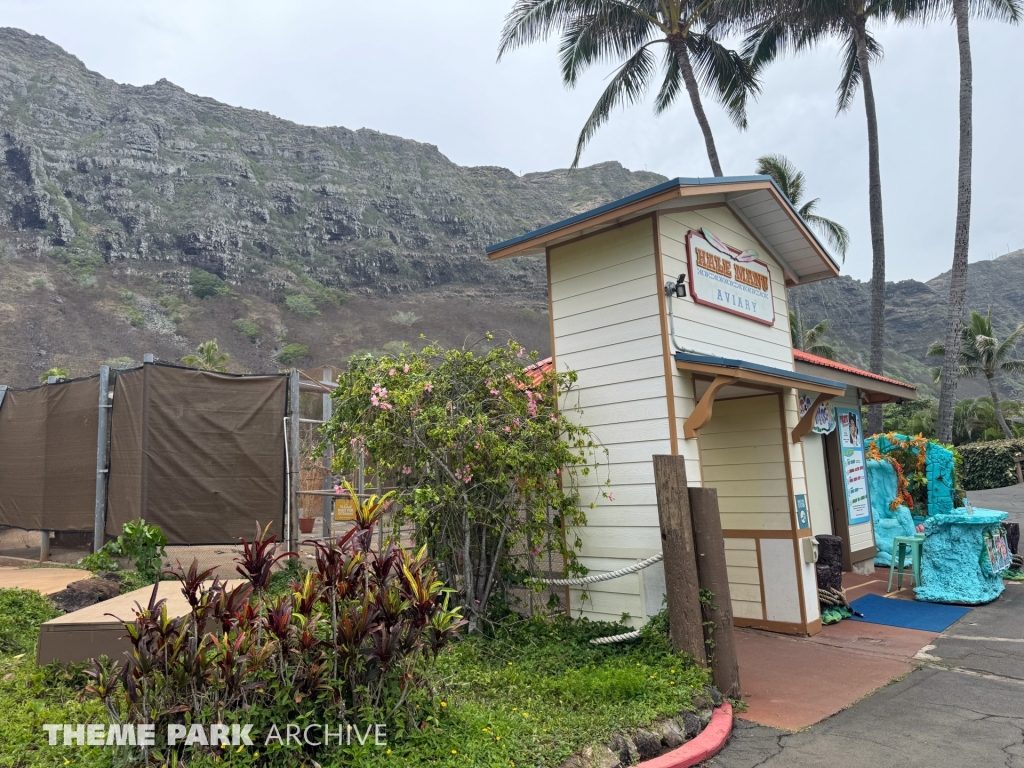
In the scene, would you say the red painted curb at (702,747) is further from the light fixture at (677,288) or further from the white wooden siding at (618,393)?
the light fixture at (677,288)

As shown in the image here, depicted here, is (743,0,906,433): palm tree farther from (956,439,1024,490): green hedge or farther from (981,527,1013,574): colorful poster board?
(956,439,1024,490): green hedge

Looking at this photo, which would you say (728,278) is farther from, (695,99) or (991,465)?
(991,465)

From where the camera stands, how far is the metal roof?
5.89 metres

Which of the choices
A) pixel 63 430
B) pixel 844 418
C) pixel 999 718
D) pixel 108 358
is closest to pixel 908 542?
pixel 844 418

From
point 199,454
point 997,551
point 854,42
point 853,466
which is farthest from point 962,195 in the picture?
point 199,454

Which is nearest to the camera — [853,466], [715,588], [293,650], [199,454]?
[293,650]

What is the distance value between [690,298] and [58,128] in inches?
2880

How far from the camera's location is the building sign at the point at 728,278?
21.2ft

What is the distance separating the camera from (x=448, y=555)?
602 cm

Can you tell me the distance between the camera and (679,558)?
16.4 feet

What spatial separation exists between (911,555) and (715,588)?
5.75 meters

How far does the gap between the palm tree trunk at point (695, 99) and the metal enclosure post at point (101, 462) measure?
46.1 feet

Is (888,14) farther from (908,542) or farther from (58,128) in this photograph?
(58,128)

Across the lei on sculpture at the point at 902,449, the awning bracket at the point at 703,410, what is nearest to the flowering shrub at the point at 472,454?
the awning bracket at the point at 703,410
